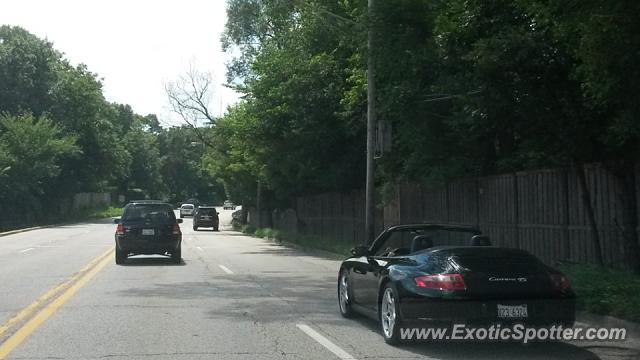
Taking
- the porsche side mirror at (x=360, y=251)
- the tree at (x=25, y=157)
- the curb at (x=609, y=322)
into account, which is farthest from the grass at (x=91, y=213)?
the curb at (x=609, y=322)

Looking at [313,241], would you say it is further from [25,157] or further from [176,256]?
[25,157]

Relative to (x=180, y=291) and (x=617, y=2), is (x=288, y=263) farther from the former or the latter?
(x=617, y=2)

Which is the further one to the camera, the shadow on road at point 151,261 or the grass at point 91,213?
the grass at point 91,213

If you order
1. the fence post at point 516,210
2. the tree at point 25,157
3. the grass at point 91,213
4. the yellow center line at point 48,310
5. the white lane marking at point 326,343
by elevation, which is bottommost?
the white lane marking at point 326,343

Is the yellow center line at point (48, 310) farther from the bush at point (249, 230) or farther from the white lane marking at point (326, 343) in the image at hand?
the bush at point (249, 230)

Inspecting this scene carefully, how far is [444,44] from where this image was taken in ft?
42.7

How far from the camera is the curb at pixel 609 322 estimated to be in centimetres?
827

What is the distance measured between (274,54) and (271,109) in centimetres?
228

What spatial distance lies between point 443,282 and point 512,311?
2.46 ft

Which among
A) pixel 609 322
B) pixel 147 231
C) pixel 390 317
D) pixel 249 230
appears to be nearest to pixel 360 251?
pixel 390 317

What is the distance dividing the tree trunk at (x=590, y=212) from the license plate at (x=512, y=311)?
561cm

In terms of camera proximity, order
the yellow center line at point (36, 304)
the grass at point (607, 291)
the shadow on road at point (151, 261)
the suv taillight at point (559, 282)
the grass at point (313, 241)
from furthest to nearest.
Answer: the grass at point (313, 241), the shadow on road at point (151, 261), the yellow center line at point (36, 304), the grass at point (607, 291), the suv taillight at point (559, 282)

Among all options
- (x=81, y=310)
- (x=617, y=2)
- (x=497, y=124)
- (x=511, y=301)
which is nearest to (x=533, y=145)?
(x=497, y=124)

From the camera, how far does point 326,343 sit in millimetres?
8383
